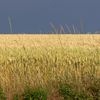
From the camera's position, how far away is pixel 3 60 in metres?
10.1

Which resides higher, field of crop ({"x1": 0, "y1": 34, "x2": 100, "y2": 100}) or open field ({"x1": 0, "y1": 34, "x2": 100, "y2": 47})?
open field ({"x1": 0, "y1": 34, "x2": 100, "y2": 47})

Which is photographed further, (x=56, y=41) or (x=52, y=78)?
(x=56, y=41)

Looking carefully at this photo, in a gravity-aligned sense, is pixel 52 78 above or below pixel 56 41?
below

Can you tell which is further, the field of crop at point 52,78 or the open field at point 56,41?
the open field at point 56,41

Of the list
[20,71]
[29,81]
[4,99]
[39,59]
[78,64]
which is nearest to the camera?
[4,99]

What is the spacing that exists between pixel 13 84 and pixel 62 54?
267 cm

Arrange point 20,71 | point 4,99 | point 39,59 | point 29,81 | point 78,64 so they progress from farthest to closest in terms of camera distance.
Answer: point 39,59, point 78,64, point 20,71, point 29,81, point 4,99

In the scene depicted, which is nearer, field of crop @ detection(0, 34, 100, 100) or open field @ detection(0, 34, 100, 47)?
field of crop @ detection(0, 34, 100, 100)

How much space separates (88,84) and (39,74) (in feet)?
3.32

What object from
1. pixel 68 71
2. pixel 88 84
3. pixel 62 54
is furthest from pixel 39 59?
pixel 88 84

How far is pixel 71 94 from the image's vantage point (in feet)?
24.8

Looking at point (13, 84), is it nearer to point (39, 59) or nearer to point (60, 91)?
point (60, 91)

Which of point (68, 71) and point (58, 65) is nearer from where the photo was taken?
point (68, 71)

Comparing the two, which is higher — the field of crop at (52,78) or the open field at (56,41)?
→ the open field at (56,41)
